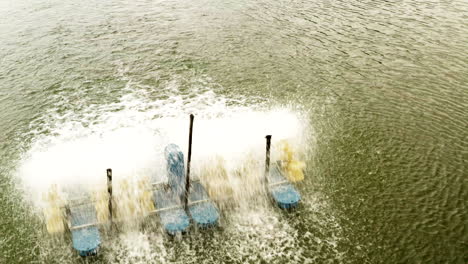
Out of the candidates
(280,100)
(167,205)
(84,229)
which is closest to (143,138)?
(167,205)

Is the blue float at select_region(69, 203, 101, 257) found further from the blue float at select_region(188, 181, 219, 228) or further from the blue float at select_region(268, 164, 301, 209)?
the blue float at select_region(268, 164, 301, 209)

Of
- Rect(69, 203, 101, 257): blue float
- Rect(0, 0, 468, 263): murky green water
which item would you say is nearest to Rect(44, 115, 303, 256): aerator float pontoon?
Rect(69, 203, 101, 257): blue float

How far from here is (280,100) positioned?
31.6m

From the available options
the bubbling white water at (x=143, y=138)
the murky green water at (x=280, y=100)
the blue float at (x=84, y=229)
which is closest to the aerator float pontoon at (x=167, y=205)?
the blue float at (x=84, y=229)

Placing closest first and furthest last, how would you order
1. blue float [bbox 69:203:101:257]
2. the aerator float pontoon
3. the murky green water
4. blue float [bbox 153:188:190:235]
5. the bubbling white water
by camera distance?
blue float [bbox 69:203:101:257] < the aerator float pontoon < blue float [bbox 153:188:190:235] < the murky green water < the bubbling white water

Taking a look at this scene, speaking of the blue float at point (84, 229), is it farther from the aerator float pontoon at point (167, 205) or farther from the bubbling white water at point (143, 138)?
the bubbling white water at point (143, 138)

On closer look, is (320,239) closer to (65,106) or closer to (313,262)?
(313,262)

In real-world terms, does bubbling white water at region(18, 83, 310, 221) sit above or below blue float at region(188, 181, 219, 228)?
above

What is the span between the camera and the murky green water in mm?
19703

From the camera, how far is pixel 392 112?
29422mm

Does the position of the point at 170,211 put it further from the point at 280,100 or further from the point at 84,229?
the point at 280,100

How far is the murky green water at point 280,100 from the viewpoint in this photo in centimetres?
1970

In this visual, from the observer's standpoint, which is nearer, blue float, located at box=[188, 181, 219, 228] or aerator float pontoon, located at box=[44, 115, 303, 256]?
aerator float pontoon, located at box=[44, 115, 303, 256]

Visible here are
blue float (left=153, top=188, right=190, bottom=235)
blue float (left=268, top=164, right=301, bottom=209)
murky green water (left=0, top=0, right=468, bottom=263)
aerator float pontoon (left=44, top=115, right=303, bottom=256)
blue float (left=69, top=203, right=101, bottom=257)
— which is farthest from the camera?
blue float (left=268, top=164, right=301, bottom=209)
